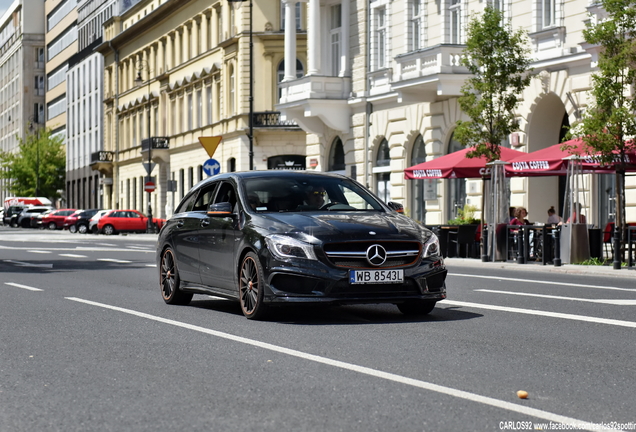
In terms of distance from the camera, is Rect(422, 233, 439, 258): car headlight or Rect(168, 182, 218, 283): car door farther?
Rect(168, 182, 218, 283): car door

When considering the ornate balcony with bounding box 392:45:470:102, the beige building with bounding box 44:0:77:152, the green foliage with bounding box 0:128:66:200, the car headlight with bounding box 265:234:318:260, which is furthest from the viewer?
the green foliage with bounding box 0:128:66:200

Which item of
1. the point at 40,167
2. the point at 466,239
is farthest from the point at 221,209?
the point at 40,167

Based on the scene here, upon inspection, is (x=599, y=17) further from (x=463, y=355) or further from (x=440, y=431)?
(x=440, y=431)

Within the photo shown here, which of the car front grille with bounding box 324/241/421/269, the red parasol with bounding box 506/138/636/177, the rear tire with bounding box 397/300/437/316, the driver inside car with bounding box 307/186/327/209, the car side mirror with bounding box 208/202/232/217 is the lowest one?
the rear tire with bounding box 397/300/437/316

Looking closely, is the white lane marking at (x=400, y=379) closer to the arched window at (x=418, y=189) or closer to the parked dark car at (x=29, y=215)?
the arched window at (x=418, y=189)

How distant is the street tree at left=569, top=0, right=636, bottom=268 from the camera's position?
23.4m

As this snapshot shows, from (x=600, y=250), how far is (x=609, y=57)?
154 inches

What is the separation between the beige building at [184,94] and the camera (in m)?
59.5

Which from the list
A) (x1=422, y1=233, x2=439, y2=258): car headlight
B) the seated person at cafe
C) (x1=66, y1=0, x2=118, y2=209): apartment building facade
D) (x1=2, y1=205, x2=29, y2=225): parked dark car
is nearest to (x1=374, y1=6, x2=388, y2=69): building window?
the seated person at cafe

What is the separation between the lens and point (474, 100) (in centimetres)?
2914

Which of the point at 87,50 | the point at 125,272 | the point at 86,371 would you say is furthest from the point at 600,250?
the point at 87,50

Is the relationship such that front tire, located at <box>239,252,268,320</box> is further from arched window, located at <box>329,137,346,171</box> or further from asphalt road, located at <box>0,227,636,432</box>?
arched window, located at <box>329,137,346,171</box>

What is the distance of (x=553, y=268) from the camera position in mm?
23703

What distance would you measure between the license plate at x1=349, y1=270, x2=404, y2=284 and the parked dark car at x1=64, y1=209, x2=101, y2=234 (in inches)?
2326
